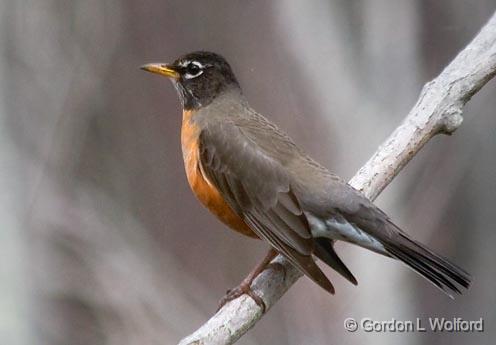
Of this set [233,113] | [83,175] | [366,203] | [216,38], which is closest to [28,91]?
[83,175]

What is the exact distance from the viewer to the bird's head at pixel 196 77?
5941 millimetres

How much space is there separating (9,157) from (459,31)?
403 centimetres

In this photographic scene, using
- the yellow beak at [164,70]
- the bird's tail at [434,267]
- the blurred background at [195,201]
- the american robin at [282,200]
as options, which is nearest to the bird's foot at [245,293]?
the american robin at [282,200]

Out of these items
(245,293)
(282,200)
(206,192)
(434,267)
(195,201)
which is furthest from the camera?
(195,201)

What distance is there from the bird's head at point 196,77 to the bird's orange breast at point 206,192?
0.36m

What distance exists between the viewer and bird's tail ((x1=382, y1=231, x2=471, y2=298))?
15.3 feet

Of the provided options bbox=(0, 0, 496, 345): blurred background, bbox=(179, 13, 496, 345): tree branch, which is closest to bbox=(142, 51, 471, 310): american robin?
bbox=(179, 13, 496, 345): tree branch

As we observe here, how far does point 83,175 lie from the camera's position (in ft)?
33.8

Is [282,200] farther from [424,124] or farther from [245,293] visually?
[424,124]

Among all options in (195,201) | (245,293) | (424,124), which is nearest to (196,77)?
(424,124)

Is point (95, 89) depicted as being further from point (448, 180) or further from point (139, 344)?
point (448, 180)

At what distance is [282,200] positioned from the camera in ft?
16.7

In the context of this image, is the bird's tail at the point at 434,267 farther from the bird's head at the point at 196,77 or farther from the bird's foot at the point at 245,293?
the bird's head at the point at 196,77

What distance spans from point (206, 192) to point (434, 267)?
122 centimetres
